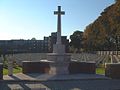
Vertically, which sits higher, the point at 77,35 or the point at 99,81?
the point at 77,35

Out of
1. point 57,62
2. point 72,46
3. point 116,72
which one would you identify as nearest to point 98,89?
point 116,72

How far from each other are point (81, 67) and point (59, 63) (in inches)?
83.8

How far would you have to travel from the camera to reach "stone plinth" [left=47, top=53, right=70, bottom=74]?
2242 cm

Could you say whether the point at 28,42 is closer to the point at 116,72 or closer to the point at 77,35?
the point at 77,35

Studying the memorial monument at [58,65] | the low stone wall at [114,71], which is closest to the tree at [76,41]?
the memorial monument at [58,65]

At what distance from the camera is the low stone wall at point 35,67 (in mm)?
23406

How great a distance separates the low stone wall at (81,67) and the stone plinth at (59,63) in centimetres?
67

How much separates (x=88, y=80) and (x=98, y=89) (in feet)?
14.2

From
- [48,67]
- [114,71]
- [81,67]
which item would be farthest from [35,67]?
[114,71]

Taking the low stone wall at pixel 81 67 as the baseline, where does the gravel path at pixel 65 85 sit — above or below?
below

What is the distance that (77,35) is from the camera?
107m

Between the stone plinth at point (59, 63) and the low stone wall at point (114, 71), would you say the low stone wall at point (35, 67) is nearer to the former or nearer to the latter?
the stone plinth at point (59, 63)

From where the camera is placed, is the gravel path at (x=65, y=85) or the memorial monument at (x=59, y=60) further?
the memorial monument at (x=59, y=60)

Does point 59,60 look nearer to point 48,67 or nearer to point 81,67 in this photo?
point 48,67
